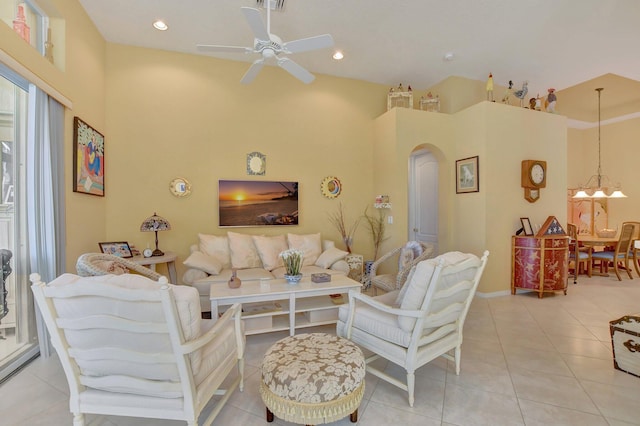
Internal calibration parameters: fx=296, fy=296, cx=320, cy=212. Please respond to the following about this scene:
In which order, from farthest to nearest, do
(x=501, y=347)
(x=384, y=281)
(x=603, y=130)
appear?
(x=603, y=130)
(x=384, y=281)
(x=501, y=347)

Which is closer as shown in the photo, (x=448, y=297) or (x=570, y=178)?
(x=448, y=297)

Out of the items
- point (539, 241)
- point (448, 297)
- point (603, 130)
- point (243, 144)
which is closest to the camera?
point (448, 297)

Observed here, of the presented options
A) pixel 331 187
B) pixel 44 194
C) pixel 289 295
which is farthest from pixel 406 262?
pixel 44 194

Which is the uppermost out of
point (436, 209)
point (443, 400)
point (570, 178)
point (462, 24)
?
point (462, 24)

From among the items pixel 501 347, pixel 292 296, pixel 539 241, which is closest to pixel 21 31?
pixel 292 296

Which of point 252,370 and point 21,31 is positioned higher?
point 21,31

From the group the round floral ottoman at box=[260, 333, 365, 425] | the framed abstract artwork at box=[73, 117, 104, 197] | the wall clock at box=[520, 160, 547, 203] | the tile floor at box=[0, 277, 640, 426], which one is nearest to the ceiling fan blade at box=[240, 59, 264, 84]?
the framed abstract artwork at box=[73, 117, 104, 197]

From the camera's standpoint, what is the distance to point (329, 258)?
425 cm

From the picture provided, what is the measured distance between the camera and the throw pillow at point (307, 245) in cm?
447

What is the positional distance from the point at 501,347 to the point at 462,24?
3760mm

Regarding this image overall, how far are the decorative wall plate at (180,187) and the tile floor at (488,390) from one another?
7.71ft

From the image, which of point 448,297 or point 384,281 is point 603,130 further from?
point 448,297

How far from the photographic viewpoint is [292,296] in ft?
9.44

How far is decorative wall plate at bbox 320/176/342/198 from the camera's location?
5.12 m
